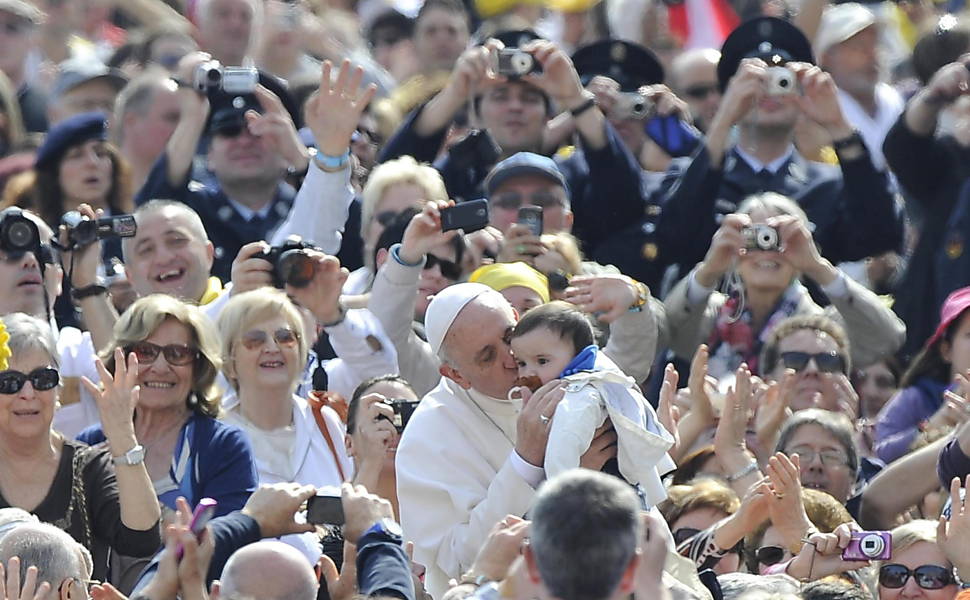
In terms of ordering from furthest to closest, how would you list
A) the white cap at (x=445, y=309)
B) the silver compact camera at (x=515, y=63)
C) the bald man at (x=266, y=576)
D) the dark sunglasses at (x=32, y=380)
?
1. the silver compact camera at (x=515, y=63)
2. the dark sunglasses at (x=32, y=380)
3. the white cap at (x=445, y=309)
4. the bald man at (x=266, y=576)

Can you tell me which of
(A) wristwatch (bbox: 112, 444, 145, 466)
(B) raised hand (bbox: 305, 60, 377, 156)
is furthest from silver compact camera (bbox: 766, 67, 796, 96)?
(A) wristwatch (bbox: 112, 444, 145, 466)

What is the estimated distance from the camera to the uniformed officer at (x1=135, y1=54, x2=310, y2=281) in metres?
10.5

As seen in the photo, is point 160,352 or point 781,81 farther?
point 781,81

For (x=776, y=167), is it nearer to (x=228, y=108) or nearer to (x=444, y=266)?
(x=444, y=266)

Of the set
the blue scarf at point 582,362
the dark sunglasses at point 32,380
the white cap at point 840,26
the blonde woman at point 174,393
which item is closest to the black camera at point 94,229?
the blonde woman at point 174,393

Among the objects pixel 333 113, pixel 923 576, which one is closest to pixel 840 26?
pixel 333 113

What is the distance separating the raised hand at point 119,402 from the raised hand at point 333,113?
8.16ft

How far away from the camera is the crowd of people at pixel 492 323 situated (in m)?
6.78

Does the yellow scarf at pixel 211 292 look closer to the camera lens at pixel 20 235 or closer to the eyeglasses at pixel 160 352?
the camera lens at pixel 20 235

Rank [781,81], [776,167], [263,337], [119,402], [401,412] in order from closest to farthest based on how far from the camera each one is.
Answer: [119,402] → [401,412] → [263,337] → [781,81] → [776,167]

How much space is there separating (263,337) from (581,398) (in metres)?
1.96

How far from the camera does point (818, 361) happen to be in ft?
30.6

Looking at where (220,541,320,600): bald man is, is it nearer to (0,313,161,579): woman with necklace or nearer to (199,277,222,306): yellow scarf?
(0,313,161,579): woman with necklace

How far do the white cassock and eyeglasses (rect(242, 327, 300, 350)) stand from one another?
42.2 inches
